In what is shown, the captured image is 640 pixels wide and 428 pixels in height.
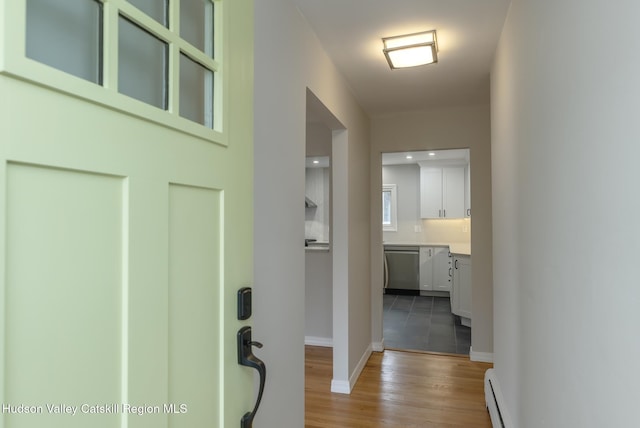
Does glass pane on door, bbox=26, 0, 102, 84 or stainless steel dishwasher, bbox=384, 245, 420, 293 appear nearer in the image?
glass pane on door, bbox=26, 0, 102, 84

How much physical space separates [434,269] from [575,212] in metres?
5.91

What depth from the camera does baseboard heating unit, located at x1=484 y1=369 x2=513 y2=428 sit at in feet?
6.61

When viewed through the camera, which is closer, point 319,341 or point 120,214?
point 120,214

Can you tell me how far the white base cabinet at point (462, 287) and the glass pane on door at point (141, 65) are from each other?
471cm

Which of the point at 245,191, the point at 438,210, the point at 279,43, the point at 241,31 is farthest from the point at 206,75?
the point at 438,210

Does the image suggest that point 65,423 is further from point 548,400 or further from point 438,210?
point 438,210

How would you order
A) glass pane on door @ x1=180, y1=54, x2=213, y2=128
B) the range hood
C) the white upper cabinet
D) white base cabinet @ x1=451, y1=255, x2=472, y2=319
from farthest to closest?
the white upper cabinet < the range hood < white base cabinet @ x1=451, y1=255, x2=472, y2=319 < glass pane on door @ x1=180, y1=54, x2=213, y2=128

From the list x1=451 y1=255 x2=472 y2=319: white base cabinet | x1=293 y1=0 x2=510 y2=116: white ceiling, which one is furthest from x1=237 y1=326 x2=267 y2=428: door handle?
x1=451 y1=255 x2=472 y2=319: white base cabinet

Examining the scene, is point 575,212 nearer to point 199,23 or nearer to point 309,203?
point 199,23

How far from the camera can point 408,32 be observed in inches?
87.3

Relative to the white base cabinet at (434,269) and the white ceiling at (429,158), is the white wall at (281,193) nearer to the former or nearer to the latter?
the white ceiling at (429,158)

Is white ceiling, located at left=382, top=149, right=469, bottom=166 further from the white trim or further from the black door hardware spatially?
the black door hardware

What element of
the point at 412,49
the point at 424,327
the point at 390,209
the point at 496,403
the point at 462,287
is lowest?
the point at 424,327

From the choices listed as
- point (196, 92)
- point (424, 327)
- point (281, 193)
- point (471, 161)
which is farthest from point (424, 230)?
point (196, 92)
